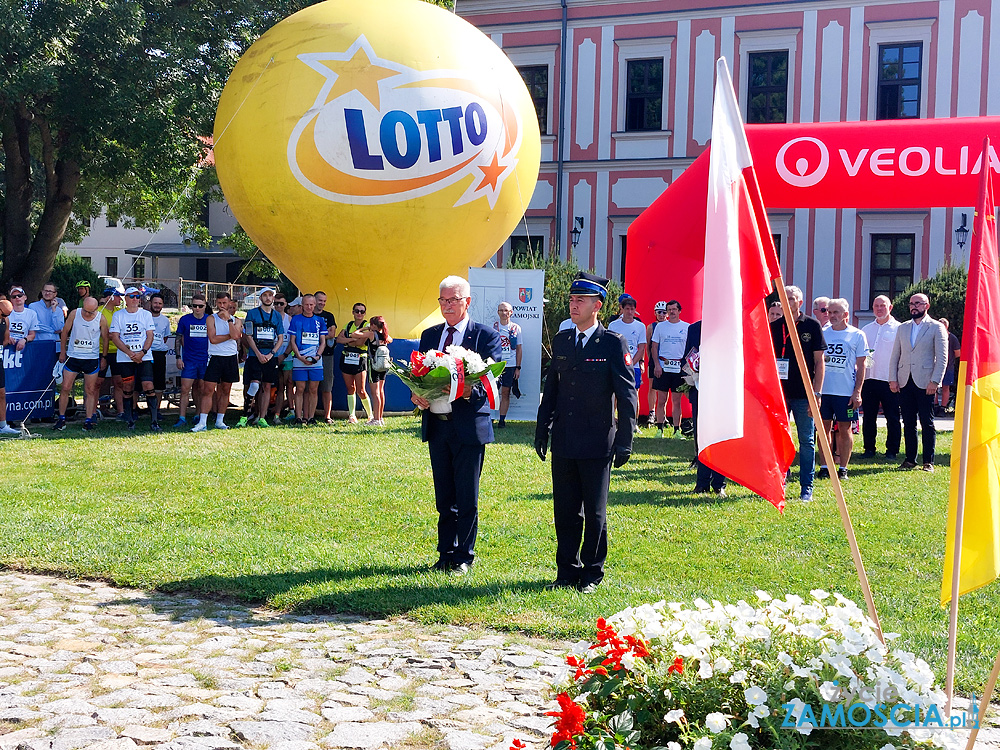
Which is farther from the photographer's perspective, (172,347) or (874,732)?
(172,347)

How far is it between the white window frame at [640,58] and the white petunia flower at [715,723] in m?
27.4

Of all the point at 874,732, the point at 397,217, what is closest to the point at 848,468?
the point at 397,217

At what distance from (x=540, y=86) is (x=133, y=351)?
19.8 metres

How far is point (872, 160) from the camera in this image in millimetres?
10000

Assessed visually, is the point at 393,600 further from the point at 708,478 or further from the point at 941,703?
the point at 708,478

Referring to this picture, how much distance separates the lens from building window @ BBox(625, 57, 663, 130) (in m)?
29.1

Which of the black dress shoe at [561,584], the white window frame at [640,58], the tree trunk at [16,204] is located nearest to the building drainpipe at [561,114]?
the white window frame at [640,58]

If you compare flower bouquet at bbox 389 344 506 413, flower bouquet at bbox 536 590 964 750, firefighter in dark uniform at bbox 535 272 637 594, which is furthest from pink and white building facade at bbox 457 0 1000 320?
flower bouquet at bbox 536 590 964 750

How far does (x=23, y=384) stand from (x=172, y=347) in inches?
88.7

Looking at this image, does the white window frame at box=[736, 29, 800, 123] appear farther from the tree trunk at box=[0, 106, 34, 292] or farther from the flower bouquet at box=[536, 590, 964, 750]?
the flower bouquet at box=[536, 590, 964, 750]

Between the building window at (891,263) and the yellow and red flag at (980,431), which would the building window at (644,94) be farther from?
the yellow and red flag at (980,431)

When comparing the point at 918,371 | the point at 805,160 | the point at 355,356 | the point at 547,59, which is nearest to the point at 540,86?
the point at 547,59

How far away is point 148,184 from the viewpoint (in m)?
21.0

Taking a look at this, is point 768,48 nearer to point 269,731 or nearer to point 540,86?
point 540,86
